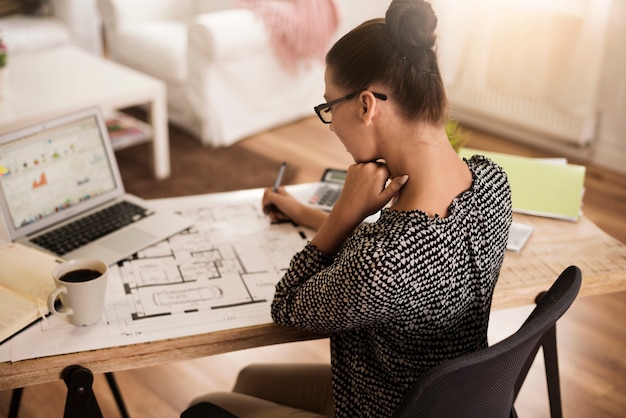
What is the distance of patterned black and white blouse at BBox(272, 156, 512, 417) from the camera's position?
1.03m

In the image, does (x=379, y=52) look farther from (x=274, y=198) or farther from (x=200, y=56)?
(x=200, y=56)

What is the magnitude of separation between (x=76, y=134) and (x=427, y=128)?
787 millimetres

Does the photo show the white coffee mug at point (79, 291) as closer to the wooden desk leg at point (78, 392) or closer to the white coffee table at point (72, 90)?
the wooden desk leg at point (78, 392)

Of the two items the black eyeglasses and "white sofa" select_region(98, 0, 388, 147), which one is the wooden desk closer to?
the black eyeglasses

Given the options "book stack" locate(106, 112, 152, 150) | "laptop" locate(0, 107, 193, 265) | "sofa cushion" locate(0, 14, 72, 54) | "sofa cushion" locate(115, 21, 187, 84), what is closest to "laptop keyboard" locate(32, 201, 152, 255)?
"laptop" locate(0, 107, 193, 265)

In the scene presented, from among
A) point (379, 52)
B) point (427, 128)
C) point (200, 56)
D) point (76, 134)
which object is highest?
point (379, 52)

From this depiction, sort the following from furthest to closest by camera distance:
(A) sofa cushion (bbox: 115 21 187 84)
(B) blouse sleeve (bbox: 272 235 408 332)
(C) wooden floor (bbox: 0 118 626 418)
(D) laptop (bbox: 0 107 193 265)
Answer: (A) sofa cushion (bbox: 115 21 187 84) < (C) wooden floor (bbox: 0 118 626 418) < (D) laptop (bbox: 0 107 193 265) < (B) blouse sleeve (bbox: 272 235 408 332)

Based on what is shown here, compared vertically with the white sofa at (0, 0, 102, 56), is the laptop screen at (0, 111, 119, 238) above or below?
above

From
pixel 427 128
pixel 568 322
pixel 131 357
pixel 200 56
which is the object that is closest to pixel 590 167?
pixel 568 322

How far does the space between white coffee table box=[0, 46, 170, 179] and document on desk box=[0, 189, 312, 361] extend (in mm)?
1476

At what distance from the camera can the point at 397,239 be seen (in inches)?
40.5

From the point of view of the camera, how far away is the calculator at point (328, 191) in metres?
1.64

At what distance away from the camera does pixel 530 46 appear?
3.53 meters

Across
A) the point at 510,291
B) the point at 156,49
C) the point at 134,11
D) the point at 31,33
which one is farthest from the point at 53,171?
the point at 31,33
